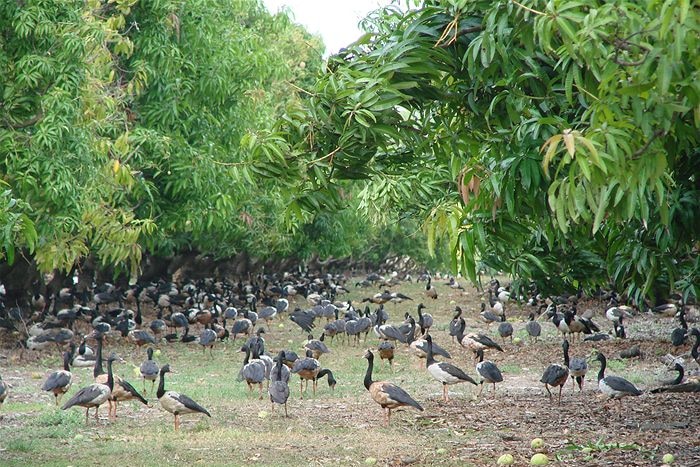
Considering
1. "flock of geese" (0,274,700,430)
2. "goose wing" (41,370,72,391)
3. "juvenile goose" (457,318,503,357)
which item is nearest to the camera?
"flock of geese" (0,274,700,430)

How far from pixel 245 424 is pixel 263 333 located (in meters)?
14.8

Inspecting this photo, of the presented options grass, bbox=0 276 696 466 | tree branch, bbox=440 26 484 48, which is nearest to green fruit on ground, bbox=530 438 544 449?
grass, bbox=0 276 696 466

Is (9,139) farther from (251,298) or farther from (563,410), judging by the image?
(251,298)

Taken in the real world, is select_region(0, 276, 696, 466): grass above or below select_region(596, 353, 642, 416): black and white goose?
below

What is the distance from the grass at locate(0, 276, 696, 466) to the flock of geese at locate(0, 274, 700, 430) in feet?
1.06

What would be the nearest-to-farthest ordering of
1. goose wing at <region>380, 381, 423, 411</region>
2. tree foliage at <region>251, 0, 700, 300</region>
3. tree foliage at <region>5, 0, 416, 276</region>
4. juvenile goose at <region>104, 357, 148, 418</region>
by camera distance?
tree foliage at <region>251, 0, 700, 300</region>, goose wing at <region>380, 381, 423, 411</region>, juvenile goose at <region>104, 357, 148, 418</region>, tree foliage at <region>5, 0, 416, 276</region>

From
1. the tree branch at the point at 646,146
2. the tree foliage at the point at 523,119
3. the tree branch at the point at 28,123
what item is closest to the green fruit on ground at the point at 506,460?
the tree foliage at the point at 523,119

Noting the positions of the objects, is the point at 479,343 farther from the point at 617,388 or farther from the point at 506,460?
the point at 506,460

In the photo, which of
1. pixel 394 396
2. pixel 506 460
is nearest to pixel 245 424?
pixel 394 396

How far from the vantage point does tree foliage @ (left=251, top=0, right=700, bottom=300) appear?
16.0 ft

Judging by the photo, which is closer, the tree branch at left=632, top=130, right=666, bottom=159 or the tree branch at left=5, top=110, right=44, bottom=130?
the tree branch at left=632, top=130, right=666, bottom=159

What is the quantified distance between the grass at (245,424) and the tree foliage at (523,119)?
401 cm

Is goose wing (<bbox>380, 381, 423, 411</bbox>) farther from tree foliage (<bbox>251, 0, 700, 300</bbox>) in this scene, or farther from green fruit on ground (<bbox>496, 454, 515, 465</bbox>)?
tree foliage (<bbox>251, 0, 700, 300</bbox>)

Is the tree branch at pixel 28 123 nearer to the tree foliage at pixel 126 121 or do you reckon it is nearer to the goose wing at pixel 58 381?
the tree foliage at pixel 126 121
